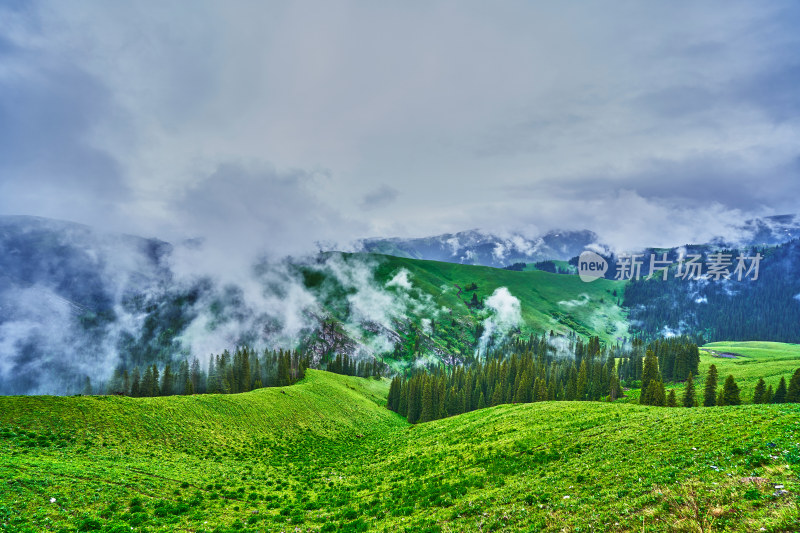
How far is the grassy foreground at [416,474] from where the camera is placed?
16375mm

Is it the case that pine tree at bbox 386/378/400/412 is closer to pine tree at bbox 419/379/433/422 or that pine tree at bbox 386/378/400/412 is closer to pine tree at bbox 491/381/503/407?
pine tree at bbox 419/379/433/422

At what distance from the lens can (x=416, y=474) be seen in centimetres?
3244

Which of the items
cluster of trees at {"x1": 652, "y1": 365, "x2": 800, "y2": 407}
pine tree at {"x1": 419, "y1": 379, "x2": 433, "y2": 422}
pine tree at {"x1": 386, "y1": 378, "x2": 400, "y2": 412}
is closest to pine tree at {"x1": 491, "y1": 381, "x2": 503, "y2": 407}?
pine tree at {"x1": 419, "y1": 379, "x2": 433, "y2": 422}

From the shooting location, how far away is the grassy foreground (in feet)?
53.7

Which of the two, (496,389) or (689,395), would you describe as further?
(496,389)

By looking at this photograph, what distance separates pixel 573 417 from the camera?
133 feet

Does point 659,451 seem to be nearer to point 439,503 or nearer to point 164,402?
point 439,503

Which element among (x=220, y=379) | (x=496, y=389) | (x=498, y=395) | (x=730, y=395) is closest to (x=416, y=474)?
(x=498, y=395)

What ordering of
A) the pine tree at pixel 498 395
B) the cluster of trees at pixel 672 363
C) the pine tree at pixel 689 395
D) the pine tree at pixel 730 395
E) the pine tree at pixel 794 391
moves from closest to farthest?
the pine tree at pixel 794 391 → the pine tree at pixel 730 395 → the pine tree at pixel 689 395 → the pine tree at pixel 498 395 → the cluster of trees at pixel 672 363

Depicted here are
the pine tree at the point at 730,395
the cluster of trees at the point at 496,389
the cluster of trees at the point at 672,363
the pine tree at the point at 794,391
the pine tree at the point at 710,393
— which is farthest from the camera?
the cluster of trees at the point at 672,363

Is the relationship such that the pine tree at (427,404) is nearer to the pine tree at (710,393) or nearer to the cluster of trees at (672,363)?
the pine tree at (710,393)

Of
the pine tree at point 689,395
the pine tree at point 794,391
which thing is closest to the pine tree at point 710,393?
the pine tree at point 689,395

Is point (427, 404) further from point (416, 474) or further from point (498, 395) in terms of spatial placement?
point (416, 474)

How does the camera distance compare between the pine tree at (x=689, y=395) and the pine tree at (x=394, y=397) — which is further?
the pine tree at (x=394, y=397)
